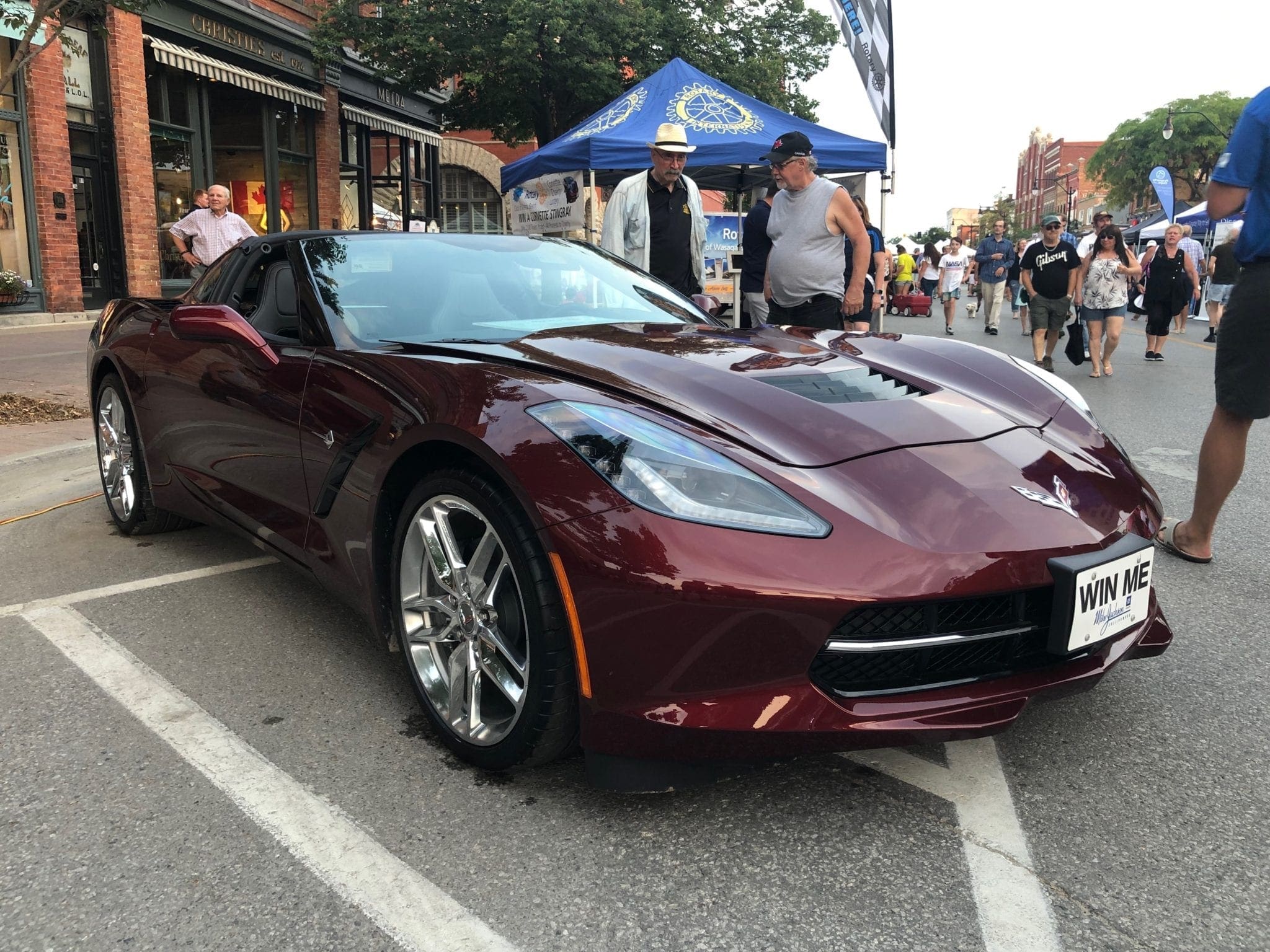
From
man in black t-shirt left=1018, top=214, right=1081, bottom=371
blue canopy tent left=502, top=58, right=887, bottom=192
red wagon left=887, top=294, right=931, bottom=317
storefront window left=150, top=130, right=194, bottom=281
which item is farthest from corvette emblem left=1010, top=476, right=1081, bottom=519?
red wagon left=887, top=294, right=931, bottom=317

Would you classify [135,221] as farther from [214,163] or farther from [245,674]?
[245,674]

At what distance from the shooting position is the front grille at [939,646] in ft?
5.98

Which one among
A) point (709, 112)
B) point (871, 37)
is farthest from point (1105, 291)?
point (871, 37)

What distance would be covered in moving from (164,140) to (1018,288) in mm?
17786

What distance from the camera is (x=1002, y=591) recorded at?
1.86 metres

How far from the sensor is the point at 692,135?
34.9 feet

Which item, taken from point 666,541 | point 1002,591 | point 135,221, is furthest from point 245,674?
point 135,221

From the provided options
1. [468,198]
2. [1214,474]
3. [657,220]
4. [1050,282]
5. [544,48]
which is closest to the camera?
[1214,474]

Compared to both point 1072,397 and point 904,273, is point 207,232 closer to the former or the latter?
point 1072,397

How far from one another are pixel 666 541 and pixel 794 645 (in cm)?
30

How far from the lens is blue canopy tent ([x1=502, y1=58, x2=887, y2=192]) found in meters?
10.3

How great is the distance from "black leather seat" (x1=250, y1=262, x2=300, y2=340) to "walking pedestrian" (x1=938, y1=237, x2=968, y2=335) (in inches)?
571

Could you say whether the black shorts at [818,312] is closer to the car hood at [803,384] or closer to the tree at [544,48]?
the car hood at [803,384]

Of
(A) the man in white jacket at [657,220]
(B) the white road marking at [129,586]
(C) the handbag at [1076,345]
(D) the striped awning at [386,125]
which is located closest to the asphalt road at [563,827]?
(B) the white road marking at [129,586]
